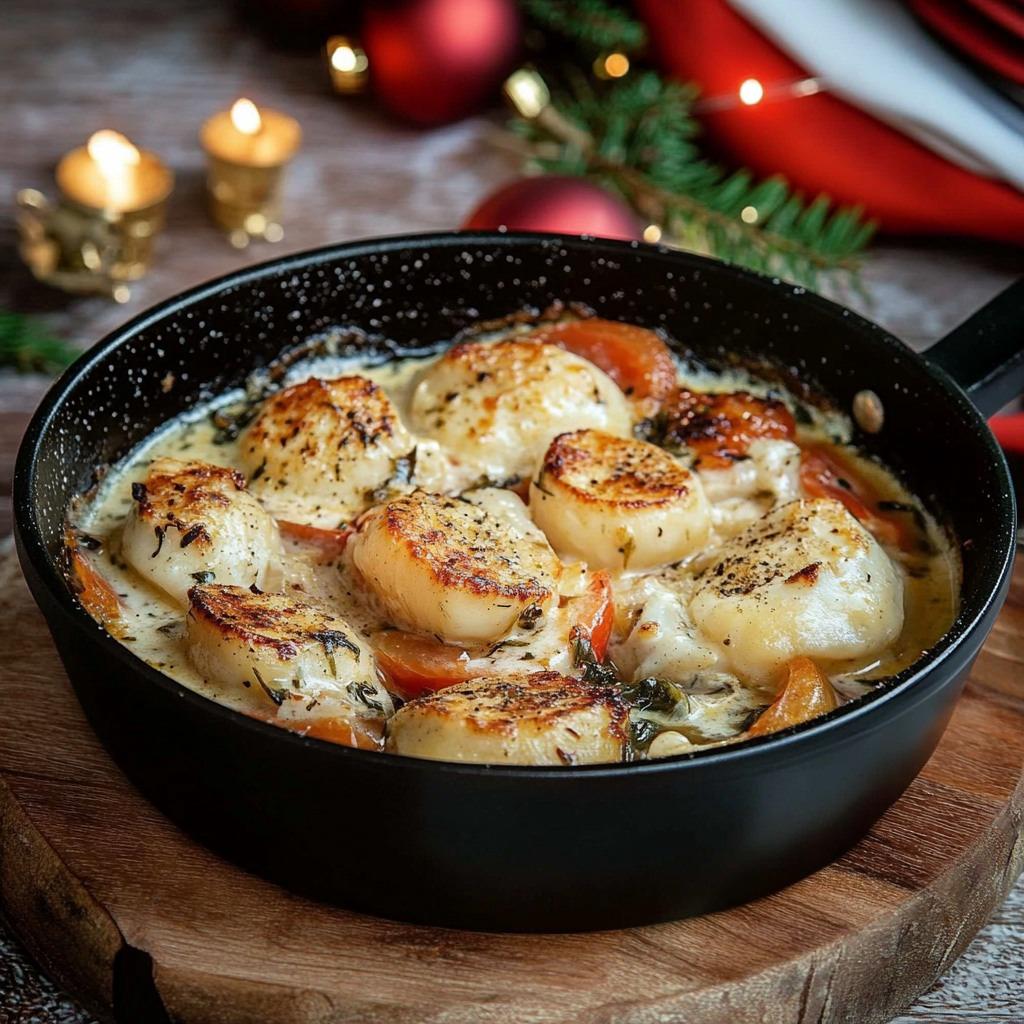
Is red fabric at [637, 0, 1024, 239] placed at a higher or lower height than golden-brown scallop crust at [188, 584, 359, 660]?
higher

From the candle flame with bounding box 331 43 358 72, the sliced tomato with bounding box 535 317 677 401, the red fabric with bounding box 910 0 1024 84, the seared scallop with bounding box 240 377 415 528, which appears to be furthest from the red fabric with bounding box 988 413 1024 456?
the candle flame with bounding box 331 43 358 72

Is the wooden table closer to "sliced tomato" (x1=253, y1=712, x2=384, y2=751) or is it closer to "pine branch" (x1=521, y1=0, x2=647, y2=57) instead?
"pine branch" (x1=521, y1=0, x2=647, y2=57)

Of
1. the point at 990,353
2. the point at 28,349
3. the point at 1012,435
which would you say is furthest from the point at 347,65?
the point at 990,353

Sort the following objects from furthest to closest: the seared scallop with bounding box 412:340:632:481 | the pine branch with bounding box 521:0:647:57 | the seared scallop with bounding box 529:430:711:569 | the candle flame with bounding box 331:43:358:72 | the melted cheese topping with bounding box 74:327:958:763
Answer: the candle flame with bounding box 331:43:358:72 < the pine branch with bounding box 521:0:647:57 < the seared scallop with bounding box 412:340:632:481 < the seared scallop with bounding box 529:430:711:569 < the melted cheese topping with bounding box 74:327:958:763

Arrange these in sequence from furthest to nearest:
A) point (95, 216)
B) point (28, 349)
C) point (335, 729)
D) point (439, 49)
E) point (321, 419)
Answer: point (439, 49)
point (95, 216)
point (28, 349)
point (321, 419)
point (335, 729)

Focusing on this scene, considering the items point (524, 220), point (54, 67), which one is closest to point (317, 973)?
point (524, 220)

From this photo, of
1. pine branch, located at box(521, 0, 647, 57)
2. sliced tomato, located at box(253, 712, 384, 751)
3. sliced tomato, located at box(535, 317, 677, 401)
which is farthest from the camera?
pine branch, located at box(521, 0, 647, 57)

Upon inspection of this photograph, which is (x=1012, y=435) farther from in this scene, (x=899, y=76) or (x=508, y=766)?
(x=508, y=766)
